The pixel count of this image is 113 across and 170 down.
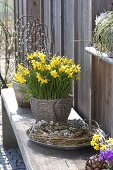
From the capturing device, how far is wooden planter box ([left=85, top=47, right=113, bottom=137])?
2371 millimetres

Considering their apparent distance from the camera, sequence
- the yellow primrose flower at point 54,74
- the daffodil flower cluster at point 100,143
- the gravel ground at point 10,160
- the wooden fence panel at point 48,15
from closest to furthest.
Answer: the daffodil flower cluster at point 100,143 → the yellow primrose flower at point 54,74 → the gravel ground at point 10,160 → the wooden fence panel at point 48,15

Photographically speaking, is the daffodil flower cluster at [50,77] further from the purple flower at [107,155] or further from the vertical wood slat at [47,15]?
the vertical wood slat at [47,15]

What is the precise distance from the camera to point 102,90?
8.35 ft

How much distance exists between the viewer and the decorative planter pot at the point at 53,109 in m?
2.61

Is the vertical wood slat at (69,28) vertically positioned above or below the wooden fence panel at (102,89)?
above

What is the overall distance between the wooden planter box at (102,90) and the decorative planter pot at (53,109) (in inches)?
6.4

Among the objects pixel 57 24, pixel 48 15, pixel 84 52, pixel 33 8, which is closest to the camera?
pixel 84 52

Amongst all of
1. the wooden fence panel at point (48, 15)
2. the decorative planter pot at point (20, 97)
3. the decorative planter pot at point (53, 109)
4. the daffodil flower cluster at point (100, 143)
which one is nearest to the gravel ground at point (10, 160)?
the decorative planter pot at point (20, 97)

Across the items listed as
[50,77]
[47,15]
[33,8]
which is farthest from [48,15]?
[50,77]

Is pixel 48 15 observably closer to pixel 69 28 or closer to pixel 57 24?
pixel 57 24

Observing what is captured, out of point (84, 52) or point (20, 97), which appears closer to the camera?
point (84, 52)

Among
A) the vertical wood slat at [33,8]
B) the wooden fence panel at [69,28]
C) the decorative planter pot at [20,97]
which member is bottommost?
the decorative planter pot at [20,97]

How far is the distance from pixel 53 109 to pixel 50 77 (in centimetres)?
19

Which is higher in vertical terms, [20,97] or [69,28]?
[69,28]
